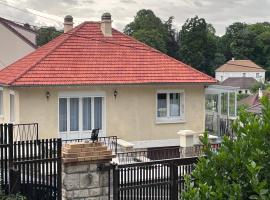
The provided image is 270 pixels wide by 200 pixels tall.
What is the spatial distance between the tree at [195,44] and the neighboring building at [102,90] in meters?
72.2

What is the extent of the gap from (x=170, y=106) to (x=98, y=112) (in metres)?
3.21

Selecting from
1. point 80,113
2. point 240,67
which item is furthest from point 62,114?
point 240,67

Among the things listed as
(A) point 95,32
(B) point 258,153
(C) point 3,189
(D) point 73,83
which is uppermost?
(A) point 95,32

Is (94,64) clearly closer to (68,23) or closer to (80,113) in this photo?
(80,113)

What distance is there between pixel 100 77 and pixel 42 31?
210 feet

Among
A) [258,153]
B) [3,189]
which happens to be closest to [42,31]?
[3,189]

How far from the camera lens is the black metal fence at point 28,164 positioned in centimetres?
1002

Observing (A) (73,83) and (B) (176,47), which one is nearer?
(A) (73,83)

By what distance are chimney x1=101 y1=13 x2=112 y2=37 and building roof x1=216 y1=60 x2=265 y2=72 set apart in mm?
88459

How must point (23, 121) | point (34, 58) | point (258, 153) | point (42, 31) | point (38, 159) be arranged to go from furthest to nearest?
1. point (42, 31)
2. point (34, 58)
3. point (23, 121)
4. point (38, 159)
5. point (258, 153)

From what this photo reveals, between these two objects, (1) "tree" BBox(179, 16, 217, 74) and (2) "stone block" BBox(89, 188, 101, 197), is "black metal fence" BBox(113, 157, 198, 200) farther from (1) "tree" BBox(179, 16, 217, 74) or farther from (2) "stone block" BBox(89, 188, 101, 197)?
(1) "tree" BBox(179, 16, 217, 74)

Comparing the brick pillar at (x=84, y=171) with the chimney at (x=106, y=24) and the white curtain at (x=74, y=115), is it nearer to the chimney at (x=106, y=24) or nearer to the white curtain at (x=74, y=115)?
the white curtain at (x=74, y=115)

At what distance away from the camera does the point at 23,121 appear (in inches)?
741

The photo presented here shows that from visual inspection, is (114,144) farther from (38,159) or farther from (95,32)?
(38,159)
